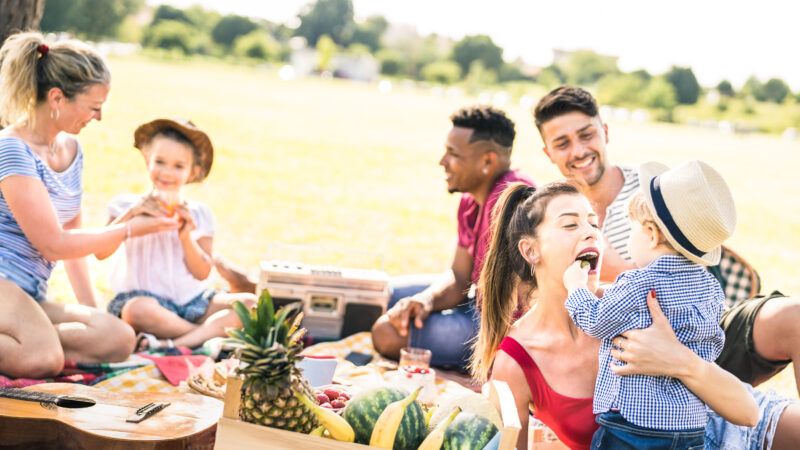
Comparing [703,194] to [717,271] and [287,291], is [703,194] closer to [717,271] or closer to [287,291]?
[717,271]

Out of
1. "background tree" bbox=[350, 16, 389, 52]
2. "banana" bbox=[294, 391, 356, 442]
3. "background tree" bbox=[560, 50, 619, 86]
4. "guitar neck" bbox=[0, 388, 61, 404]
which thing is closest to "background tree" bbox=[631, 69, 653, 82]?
"background tree" bbox=[560, 50, 619, 86]

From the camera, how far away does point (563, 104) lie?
16.9ft

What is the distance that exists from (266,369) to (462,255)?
3250mm

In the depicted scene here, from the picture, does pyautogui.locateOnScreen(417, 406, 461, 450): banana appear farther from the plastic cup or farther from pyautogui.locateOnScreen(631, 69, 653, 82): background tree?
pyautogui.locateOnScreen(631, 69, 653, 82): background tree

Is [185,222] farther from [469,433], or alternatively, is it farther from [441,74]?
[441,74]

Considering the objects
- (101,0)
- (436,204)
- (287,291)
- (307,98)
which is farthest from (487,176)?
(101,0)

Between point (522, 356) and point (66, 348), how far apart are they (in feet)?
9.01

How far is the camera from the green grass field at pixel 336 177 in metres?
12.3

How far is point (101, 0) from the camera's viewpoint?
86500 mm

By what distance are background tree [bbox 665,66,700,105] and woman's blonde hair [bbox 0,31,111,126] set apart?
309 ft

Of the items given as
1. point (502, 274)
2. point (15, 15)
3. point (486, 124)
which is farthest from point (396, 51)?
point (502, 274)

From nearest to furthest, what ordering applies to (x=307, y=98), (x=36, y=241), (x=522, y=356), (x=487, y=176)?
(x=522, y=356) < (x=36, y=241) < (x=487, y=176) < (x=307, y=98)

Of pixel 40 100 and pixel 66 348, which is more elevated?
pixel 40 100

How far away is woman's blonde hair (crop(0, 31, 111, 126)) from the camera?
4.73m
